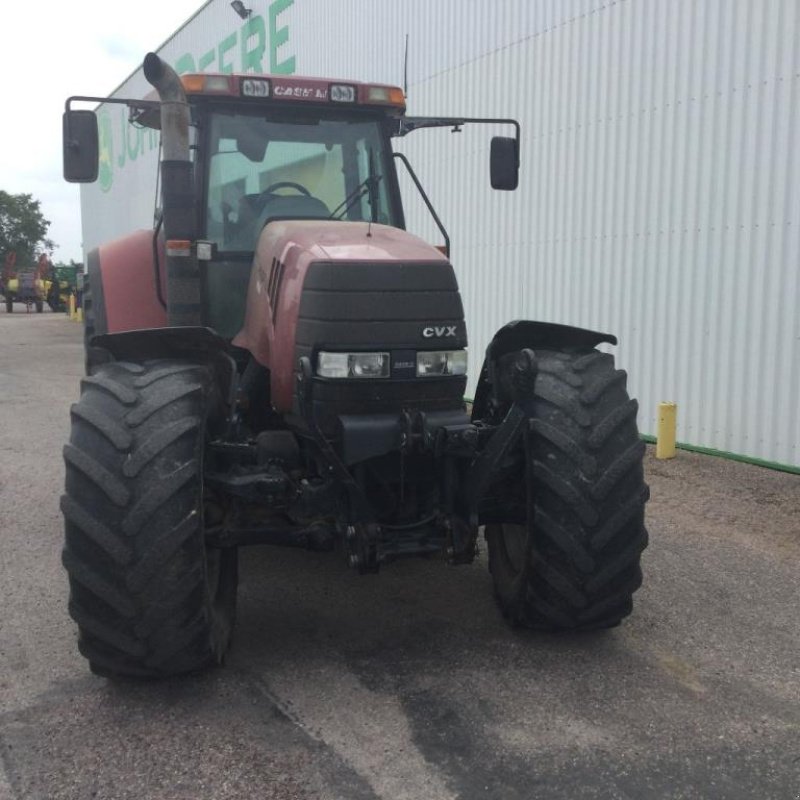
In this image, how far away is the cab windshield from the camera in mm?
4641

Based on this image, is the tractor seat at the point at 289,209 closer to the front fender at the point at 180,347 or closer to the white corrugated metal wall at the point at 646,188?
the front fender at the point at 180,347

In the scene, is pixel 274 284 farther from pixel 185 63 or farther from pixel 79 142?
pixel 185 63

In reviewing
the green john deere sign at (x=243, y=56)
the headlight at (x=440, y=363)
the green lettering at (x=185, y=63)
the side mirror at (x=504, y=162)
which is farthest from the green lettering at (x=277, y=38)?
the headlight at (x=440, y=363)

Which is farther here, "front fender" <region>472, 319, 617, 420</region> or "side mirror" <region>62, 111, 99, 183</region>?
"side mirror" <region>62, 111, 99, 183</region>

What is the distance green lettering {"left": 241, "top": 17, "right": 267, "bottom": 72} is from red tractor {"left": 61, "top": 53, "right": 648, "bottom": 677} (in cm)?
1269

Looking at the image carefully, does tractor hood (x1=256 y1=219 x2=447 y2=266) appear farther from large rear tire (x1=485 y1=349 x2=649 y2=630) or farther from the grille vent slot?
large rear tire (x1=485 y1=349 x2=649 y2=630)

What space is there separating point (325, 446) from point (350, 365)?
0.33 m

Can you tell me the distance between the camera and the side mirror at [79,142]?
4.38 metres

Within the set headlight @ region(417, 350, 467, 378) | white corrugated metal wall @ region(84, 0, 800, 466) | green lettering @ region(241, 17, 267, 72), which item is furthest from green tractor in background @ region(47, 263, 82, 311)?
headlight @ region(417, 350, 467, 378)

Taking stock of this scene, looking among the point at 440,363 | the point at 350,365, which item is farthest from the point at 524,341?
the point at 350,365

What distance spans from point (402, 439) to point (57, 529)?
130 inches

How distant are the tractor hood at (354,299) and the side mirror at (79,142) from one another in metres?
1.14

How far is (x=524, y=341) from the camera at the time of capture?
14.1 ft

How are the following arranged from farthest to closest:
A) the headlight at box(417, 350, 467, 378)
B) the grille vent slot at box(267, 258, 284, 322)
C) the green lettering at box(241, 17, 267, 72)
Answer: the green lettering at box(241, 17, 267, 72) < the grille vent slot at box(267, 258, 284, 322) < the headlight at box(417, 350, 467, 378)
